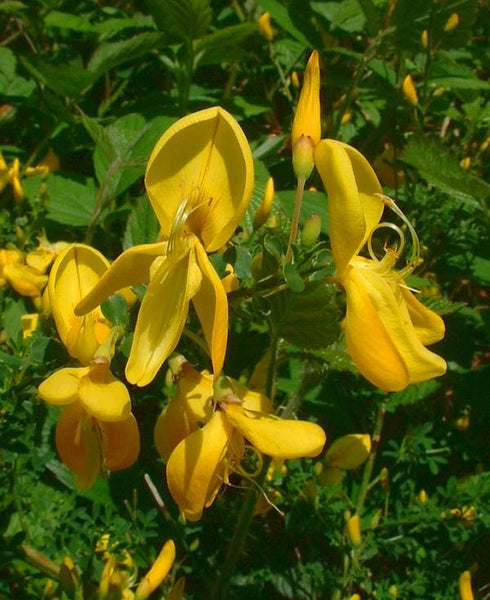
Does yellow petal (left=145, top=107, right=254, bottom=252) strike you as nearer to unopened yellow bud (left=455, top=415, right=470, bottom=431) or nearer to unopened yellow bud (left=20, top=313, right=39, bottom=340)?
unopened yellow bud (left=20, top=313, right=39, bottom=340)

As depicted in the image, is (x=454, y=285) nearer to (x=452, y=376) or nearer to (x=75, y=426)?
(x=452, y=376)

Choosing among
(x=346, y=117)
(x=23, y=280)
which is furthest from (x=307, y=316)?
(x=346, y=117)

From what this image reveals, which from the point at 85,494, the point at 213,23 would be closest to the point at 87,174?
the point at 213,23

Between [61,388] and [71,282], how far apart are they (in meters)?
0.22

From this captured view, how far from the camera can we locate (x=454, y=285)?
2.29 metres

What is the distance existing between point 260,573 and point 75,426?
0.69m

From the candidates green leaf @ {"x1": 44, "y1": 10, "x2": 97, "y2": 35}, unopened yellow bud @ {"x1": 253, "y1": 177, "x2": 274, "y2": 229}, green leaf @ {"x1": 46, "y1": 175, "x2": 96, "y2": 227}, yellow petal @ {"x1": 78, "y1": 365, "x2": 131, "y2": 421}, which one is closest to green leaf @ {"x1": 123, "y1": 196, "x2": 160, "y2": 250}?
unopened yellow bud @ {"x1": 253, "y1": 177, "x2": 274, "y2": 229}

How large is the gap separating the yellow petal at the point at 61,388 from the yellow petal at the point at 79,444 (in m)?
0.05

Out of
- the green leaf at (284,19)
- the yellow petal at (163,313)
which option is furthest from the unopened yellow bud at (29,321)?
the green leaf at (284,19)

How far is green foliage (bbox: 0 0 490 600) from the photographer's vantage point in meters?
1.23

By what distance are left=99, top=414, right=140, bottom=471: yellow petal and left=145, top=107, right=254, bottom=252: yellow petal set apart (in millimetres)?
247

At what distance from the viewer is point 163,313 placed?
961mm

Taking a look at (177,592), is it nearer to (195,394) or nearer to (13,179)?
(195,394)

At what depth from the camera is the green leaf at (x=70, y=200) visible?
1.77m
